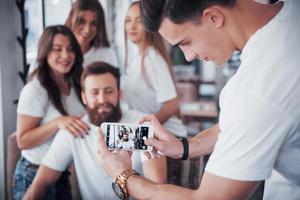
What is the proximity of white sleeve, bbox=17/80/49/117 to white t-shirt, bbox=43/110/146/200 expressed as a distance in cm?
9

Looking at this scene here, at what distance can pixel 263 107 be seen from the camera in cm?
58

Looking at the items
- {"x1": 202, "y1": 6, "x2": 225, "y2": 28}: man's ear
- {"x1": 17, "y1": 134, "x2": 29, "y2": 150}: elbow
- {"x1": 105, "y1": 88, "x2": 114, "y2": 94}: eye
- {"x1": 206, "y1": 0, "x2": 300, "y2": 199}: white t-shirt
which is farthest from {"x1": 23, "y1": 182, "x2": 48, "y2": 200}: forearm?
{"x1": 202, "y1": 6, "x2": 225, "y2": 28}: man's ear

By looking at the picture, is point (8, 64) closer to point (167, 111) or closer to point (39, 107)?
point (39, 107)

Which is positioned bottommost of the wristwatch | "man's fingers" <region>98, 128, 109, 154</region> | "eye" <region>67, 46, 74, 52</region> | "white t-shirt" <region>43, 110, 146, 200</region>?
"white t-shirt" <region>43, 110, 146, 200</region>

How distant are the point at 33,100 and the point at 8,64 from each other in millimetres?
120

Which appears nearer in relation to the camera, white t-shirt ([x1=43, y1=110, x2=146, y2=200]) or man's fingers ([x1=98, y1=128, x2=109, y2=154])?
man's fingers ([x1=98, y1=128, x2=109, y2=154])

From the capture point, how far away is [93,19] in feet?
3.30

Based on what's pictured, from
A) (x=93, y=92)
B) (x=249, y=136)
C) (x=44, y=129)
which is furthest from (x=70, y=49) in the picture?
(x=249, y=136)

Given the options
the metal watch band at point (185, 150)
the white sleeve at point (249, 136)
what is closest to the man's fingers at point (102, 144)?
the metal watch band at point (185, 150)

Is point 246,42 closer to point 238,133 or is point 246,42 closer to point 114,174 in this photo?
point 238,133

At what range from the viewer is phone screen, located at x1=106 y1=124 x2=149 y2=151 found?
836 millimetres

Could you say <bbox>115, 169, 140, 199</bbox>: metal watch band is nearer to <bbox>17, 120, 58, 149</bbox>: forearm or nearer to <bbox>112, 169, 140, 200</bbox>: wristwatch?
<bbox>112, 169, 140, 200</bbox>: wristwatch

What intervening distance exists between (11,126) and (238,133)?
66 cm

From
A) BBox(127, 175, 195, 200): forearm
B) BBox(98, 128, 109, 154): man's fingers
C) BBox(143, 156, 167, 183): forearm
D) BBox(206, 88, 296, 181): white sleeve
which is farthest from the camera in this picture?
BBox(143, 156, 167, 183): forearm
